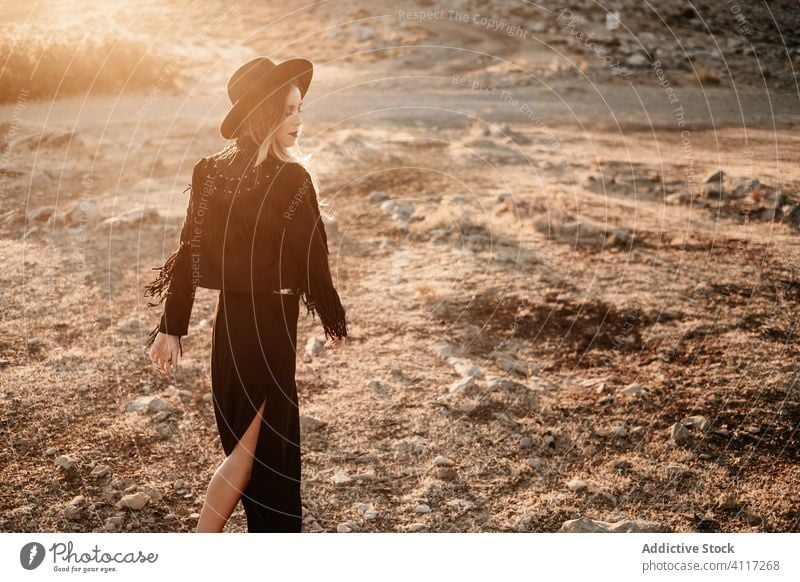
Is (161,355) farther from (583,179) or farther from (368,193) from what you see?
(583,179)

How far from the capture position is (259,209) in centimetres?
327

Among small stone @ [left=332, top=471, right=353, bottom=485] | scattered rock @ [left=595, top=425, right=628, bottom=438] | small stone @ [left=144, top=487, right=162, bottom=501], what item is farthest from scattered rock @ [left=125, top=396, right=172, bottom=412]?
scattered rock @ [left=595, top=425, right=628, bottom=438]

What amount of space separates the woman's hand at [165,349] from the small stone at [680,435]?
9.90 ft

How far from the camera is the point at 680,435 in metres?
4.74

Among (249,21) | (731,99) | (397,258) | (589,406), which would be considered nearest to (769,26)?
(731,99)

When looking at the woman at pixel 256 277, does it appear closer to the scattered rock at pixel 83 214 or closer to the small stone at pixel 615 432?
the small stone at pixel 615 432

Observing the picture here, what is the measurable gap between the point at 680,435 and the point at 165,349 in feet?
10.2

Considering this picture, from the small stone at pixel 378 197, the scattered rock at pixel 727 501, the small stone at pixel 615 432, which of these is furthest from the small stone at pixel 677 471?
the small stone at pixel 378 197

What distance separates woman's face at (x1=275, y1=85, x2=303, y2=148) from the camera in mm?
3320

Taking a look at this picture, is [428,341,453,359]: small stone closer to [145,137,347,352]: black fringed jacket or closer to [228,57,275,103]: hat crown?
[145,137,347,352]: black fringed jacket

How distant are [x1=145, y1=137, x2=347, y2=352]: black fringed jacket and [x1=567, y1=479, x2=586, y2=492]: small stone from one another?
184 centimetres

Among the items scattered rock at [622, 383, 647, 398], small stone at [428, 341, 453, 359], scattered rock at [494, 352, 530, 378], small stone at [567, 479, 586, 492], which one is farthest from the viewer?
small stone at [428, 341, 453, 359]

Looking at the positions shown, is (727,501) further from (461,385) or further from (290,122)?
(290,122)

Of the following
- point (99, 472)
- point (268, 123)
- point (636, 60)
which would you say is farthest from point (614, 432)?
point (636, 60)
